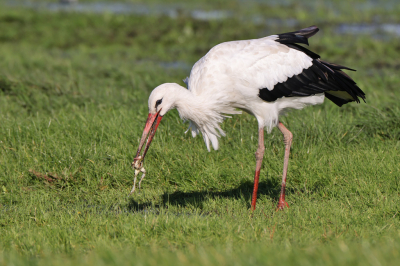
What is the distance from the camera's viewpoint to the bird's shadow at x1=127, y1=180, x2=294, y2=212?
487 centimetres

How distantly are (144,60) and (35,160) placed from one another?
8.42m

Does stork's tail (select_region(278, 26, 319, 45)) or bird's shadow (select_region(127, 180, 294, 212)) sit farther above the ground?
stork's tail (select_region(278, 26, 319, 45))

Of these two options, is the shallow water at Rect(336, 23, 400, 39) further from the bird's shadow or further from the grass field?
the bird's shadow

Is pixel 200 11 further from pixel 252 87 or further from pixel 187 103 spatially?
pixel 187 103

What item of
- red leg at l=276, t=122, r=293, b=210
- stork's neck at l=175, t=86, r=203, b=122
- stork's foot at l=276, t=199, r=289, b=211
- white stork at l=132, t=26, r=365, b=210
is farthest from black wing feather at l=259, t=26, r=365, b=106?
stork's foot at l=276, t=199, r=289, b=211

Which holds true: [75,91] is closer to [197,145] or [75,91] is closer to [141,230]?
[197,145]

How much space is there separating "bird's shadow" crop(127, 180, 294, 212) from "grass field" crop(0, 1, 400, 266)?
1 cm

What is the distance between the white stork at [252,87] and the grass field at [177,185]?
19.2 inches

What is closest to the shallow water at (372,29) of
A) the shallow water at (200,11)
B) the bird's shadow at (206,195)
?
the shallow water at (200,11)

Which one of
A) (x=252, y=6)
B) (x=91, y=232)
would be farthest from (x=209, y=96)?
(x=252, y=6)

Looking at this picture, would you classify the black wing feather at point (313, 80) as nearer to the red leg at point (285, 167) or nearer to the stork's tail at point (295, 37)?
the stork's tail at point (295, 37)

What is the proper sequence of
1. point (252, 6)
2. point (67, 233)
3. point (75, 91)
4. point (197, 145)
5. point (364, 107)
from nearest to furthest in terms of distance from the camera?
point (67, 233), point (197, 145), point (364, 107), point (75, 91), point (252, 6)

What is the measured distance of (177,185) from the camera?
18.0 ft

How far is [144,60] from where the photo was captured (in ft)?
44.5
